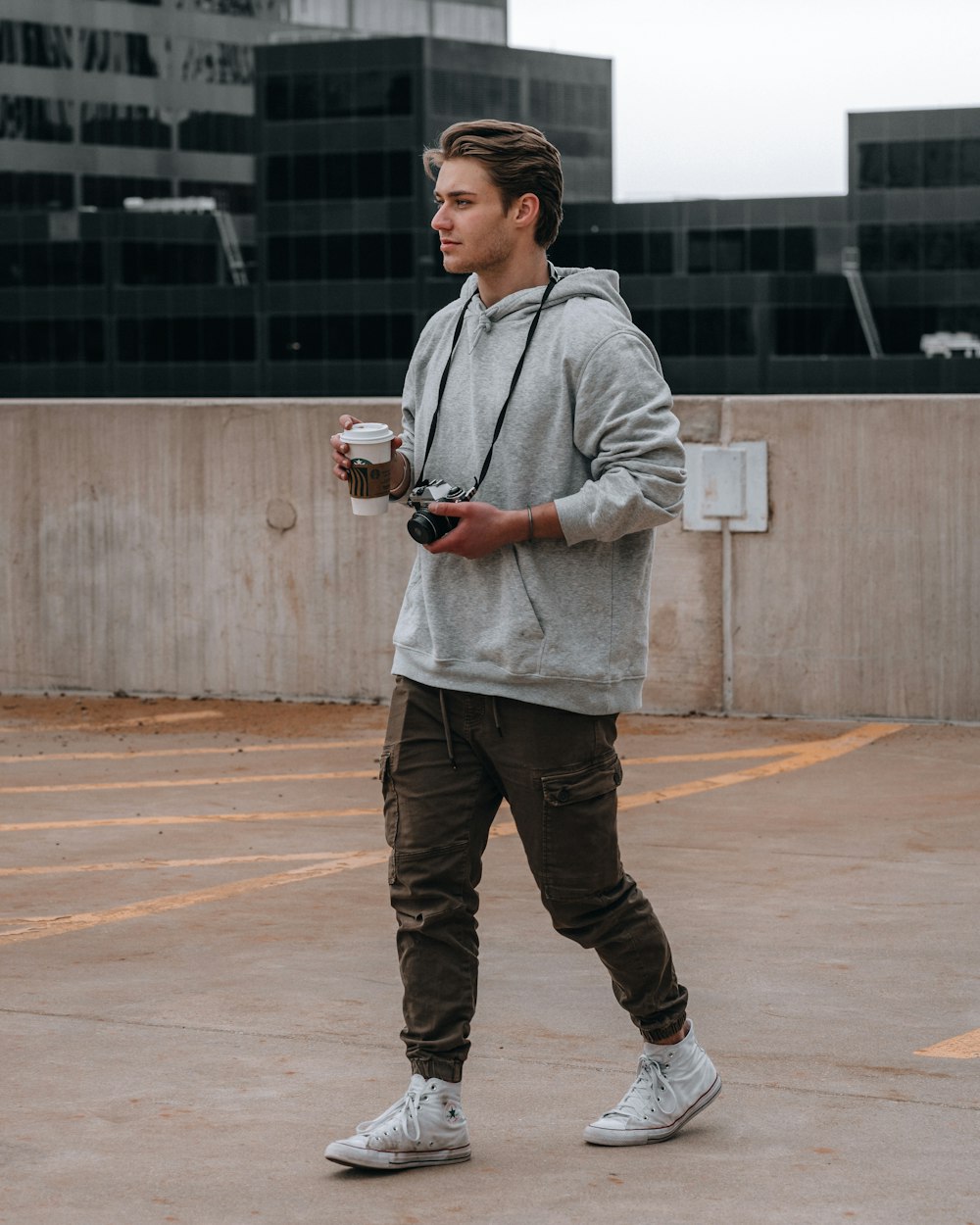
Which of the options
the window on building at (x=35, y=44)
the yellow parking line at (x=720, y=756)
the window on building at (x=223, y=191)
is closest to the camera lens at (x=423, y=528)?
the yellow parking line at (x=720, y=756)

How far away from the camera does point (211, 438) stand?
1132cm

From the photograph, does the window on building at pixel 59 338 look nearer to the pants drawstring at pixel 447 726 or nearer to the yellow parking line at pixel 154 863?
the yellow parking line at pixel 154 863

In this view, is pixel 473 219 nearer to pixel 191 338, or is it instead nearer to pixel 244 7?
pixel 191 338

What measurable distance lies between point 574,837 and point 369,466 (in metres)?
0.80

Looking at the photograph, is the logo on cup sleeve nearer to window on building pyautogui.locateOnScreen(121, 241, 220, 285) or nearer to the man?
the man

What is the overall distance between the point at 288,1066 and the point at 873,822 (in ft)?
12.4

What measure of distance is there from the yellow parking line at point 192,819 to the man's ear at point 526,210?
426cm

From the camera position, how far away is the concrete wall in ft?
33.5

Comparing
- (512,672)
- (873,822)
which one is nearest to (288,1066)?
(512,672)

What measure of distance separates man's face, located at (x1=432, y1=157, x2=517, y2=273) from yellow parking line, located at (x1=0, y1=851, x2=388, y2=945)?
2727mm

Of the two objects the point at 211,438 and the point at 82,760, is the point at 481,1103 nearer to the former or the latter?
the point at 82,760

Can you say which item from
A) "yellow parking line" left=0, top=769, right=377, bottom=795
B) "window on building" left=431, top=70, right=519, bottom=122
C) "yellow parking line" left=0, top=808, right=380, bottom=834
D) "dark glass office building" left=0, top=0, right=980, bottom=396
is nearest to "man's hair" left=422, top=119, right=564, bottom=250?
"yellow parking line" left=0, top=808, right=380, bottom=834

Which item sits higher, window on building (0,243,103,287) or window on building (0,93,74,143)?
window on building (0,93,74,143)

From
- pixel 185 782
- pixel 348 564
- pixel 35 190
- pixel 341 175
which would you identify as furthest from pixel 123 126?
pixel 185 782
